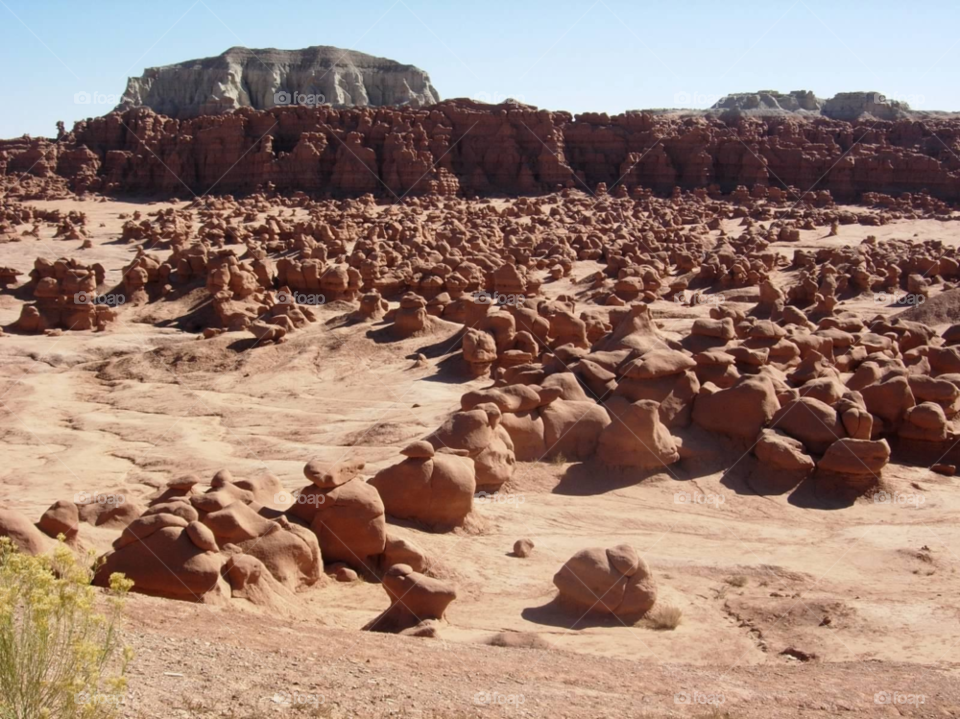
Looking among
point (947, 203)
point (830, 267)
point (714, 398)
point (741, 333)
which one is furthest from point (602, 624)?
point (947, 203)

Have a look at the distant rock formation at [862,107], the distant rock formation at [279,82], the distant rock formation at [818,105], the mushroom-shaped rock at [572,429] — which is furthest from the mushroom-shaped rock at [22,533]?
the distant rock formation at [862,107]

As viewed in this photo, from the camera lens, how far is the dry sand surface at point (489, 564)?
5016mm

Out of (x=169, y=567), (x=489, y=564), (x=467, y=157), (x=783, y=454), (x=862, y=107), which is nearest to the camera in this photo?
(x=169, y=567)

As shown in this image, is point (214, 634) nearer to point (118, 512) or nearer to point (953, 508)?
point (118, 512)

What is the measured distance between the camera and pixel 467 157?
43844mm

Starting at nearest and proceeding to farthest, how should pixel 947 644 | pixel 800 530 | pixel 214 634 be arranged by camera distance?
1. pixel 214 634
2. pixel 947 644
3. pixel 800 530

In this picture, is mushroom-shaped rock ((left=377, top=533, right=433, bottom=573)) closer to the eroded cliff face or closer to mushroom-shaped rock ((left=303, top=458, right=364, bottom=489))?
mushroom-shaped rock ((left=303, top=458, right=364, bottom=489))

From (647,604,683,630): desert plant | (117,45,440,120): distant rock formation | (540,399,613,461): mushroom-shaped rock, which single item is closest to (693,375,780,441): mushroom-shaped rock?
(540,399,613,461): mushroom-shaped rock

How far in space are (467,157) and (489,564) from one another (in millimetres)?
37306

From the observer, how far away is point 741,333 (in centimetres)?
1387

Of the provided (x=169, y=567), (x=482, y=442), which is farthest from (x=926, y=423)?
(x=169, y=567)

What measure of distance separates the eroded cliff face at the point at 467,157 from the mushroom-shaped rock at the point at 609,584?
34.9 meters

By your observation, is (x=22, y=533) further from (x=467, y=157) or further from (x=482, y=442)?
(x=467, y=157)

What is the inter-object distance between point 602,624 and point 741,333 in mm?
7773
